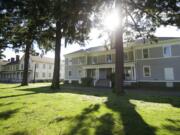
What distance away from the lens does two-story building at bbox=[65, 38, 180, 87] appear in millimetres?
27750

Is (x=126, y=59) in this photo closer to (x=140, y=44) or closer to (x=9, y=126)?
(x=140, y=44)

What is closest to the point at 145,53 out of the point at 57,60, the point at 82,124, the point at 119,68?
the point at 119,68

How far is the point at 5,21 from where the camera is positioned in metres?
20.2

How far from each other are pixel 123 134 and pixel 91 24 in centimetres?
1488

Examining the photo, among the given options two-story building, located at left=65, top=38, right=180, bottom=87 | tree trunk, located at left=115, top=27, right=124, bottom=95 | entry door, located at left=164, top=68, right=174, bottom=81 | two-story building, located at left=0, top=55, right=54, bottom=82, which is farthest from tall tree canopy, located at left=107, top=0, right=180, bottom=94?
two-story building, located at left=0, top=55, right=54, bottom=82

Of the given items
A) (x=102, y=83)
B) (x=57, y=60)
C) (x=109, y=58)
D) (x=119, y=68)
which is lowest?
(x=102, y=83)

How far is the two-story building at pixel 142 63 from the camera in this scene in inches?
1093

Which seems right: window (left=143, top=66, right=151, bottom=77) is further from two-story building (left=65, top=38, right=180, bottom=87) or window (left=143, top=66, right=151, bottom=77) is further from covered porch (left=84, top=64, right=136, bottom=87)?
covered porch (left=84, top=64, right=136, bottom=87)

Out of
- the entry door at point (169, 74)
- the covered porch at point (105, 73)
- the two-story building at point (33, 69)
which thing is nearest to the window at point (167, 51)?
the entry door at point (169, 74)

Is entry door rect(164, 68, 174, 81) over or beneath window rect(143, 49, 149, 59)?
beneath

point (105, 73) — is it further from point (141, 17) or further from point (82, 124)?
point (82, 124)

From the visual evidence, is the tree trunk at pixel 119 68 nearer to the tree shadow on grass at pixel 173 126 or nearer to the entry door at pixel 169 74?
the tree shadow on grass at pixel 173 126

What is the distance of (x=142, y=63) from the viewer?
31172mm

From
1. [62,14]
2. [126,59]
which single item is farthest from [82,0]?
[126,59]
